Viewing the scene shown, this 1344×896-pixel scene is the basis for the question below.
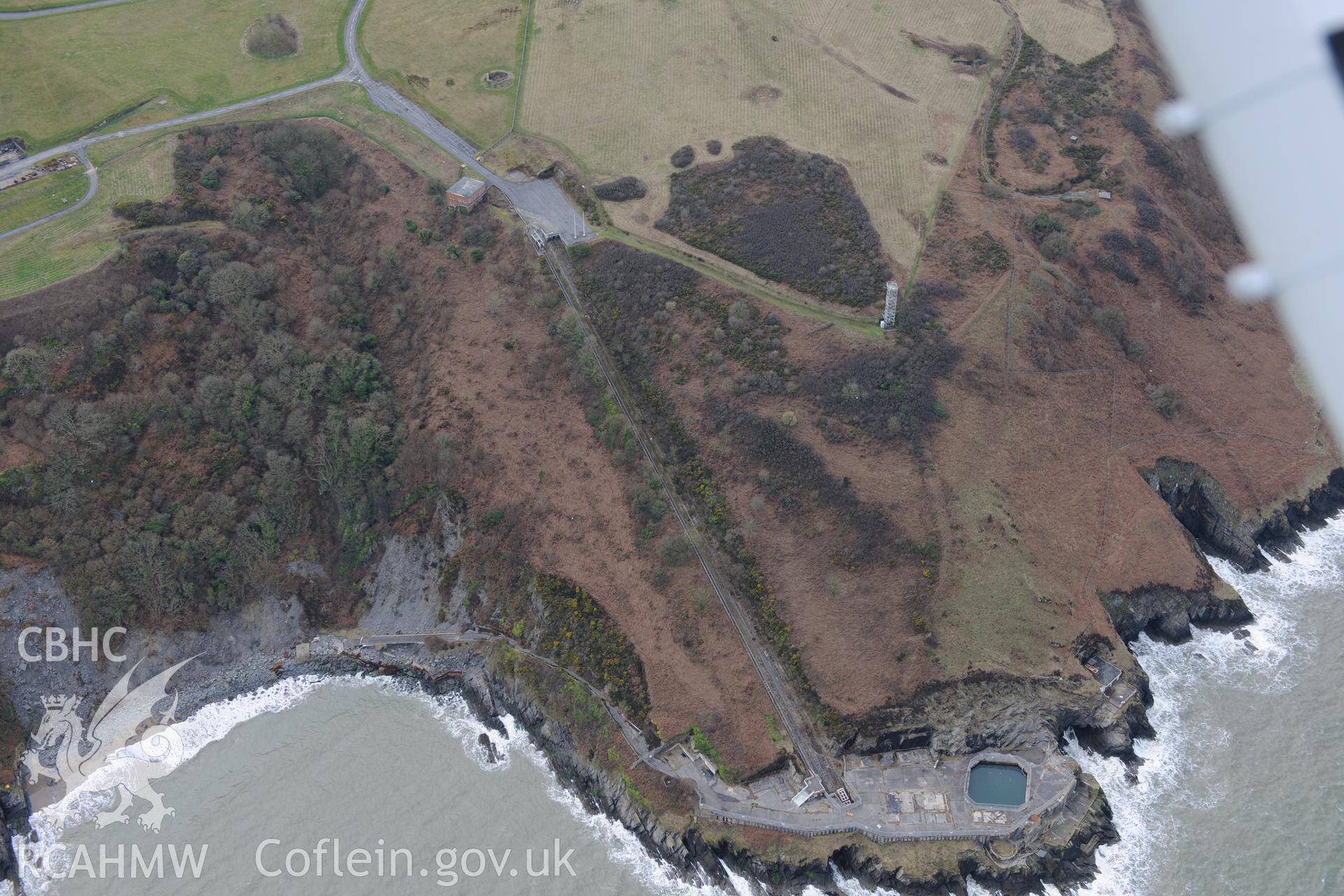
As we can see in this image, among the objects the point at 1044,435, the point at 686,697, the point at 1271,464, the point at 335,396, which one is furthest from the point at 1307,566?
the point at 335,396

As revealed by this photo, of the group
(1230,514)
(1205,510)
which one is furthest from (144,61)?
(1230,514)

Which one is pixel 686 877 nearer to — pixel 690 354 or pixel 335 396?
pixel 690 354

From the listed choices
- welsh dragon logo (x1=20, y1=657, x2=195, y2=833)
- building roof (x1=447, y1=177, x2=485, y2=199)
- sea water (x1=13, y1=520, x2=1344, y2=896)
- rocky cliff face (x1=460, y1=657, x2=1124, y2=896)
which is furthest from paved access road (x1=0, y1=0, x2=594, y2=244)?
rocky cliff face (x1=460, y1=657, x2=1124, y2=896)

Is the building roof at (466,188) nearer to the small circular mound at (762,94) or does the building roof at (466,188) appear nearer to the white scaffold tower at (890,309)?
the small circular mound at (762,94)

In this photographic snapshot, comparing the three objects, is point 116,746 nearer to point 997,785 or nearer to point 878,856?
point 878,856

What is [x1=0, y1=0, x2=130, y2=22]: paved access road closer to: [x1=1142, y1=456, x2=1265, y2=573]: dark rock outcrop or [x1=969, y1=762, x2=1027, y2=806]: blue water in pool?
[x1=969, y1=762, x2=1027, y2=806]: blue water in pool

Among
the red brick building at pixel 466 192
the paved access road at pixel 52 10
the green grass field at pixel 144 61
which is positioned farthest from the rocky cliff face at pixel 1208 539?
the paved access road at pixel 52 10
